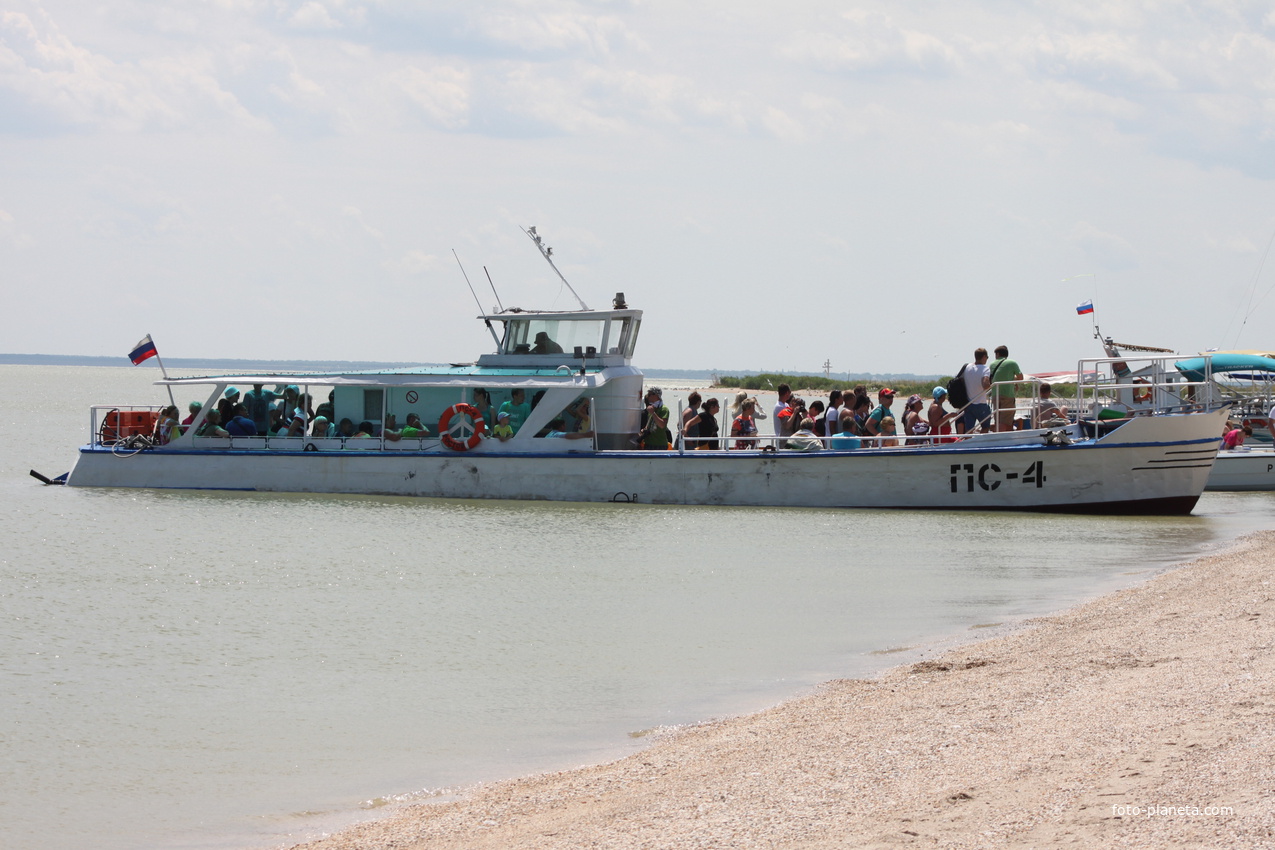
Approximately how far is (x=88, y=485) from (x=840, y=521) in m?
13.3

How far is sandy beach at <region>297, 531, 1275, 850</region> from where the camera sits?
4996mm

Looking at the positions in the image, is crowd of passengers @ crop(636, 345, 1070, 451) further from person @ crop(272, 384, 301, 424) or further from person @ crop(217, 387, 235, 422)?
person @ crop(217, 387, 235, 422)

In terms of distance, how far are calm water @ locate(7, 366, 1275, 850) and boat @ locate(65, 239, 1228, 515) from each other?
1.48 ft

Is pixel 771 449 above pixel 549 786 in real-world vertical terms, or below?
above

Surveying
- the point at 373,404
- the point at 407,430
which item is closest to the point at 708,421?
the point at 407,430

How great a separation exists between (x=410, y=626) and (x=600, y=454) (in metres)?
8.76

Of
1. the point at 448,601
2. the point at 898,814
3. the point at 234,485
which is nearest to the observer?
the point at 898,814

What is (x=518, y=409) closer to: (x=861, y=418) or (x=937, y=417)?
(x=861, y=418)

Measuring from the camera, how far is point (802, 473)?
19.6m

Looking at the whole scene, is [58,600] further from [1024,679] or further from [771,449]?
[771,449]

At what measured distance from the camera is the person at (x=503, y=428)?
2070cm

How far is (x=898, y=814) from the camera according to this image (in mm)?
5332

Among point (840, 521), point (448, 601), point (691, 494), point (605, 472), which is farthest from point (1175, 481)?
point (448, 601)

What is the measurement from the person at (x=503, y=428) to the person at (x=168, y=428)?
6.00 meters
